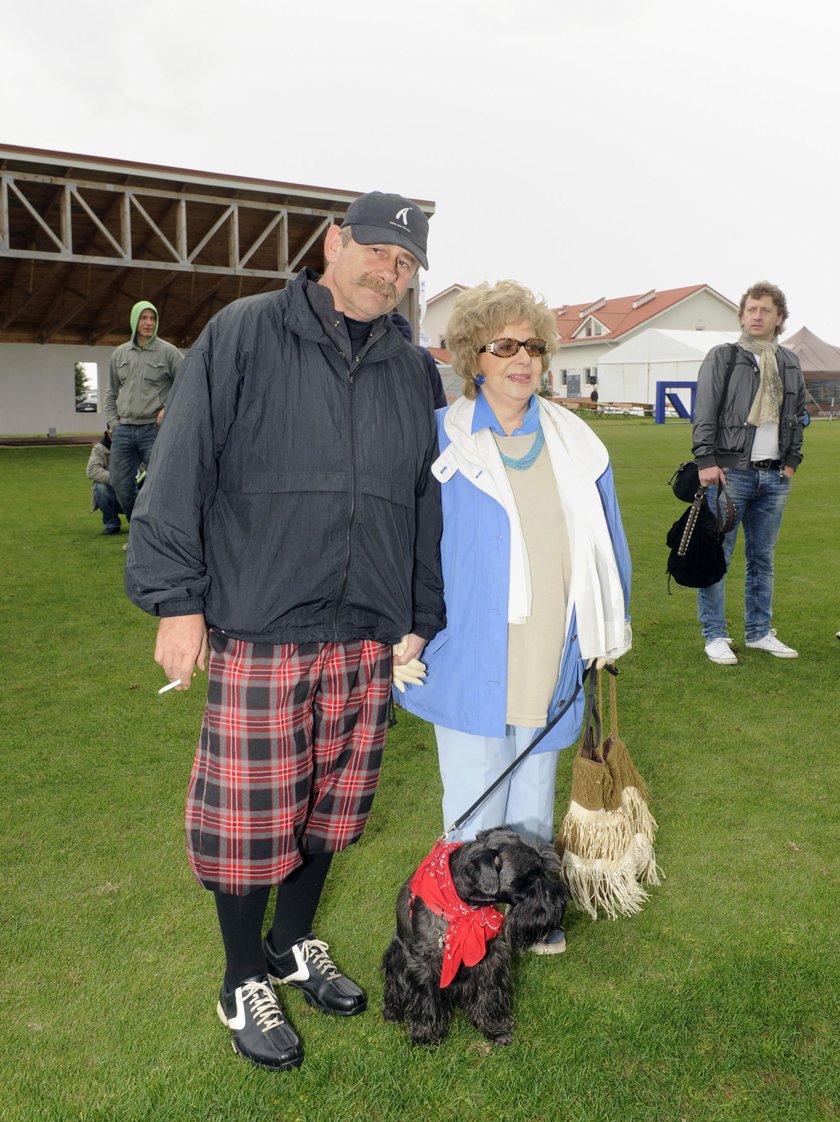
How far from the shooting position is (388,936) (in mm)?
2836

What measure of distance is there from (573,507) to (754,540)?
348 centimetres

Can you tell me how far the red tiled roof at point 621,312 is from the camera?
4862 centimetres

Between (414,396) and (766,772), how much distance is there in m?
2.64

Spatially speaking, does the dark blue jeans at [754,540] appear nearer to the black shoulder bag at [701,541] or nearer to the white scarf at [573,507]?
the black shoulder bag at [701,541]

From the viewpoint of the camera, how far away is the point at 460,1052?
7.61 ft

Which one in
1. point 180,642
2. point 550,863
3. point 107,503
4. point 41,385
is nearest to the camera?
point 180,642

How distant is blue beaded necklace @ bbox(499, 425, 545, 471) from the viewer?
2457 millimetres

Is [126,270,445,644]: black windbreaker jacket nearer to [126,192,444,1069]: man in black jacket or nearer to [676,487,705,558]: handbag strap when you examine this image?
[126,192,444,1069]: man in black jacket

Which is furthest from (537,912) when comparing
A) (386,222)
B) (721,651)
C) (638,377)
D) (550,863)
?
(638,377)

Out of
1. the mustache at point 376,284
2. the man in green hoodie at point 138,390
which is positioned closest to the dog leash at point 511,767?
the mustache at point 376,284

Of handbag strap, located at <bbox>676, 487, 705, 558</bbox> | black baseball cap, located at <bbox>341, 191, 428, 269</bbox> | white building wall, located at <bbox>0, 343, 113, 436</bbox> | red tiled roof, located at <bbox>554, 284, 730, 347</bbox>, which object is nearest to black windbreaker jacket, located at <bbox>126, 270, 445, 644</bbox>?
black baseball cap, located at <bbox>341, 191, 428, 269</bbox>

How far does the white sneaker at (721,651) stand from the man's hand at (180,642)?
406cm

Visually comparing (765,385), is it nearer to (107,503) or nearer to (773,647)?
(773,647)

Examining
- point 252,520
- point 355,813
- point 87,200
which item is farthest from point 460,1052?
point 87,200
